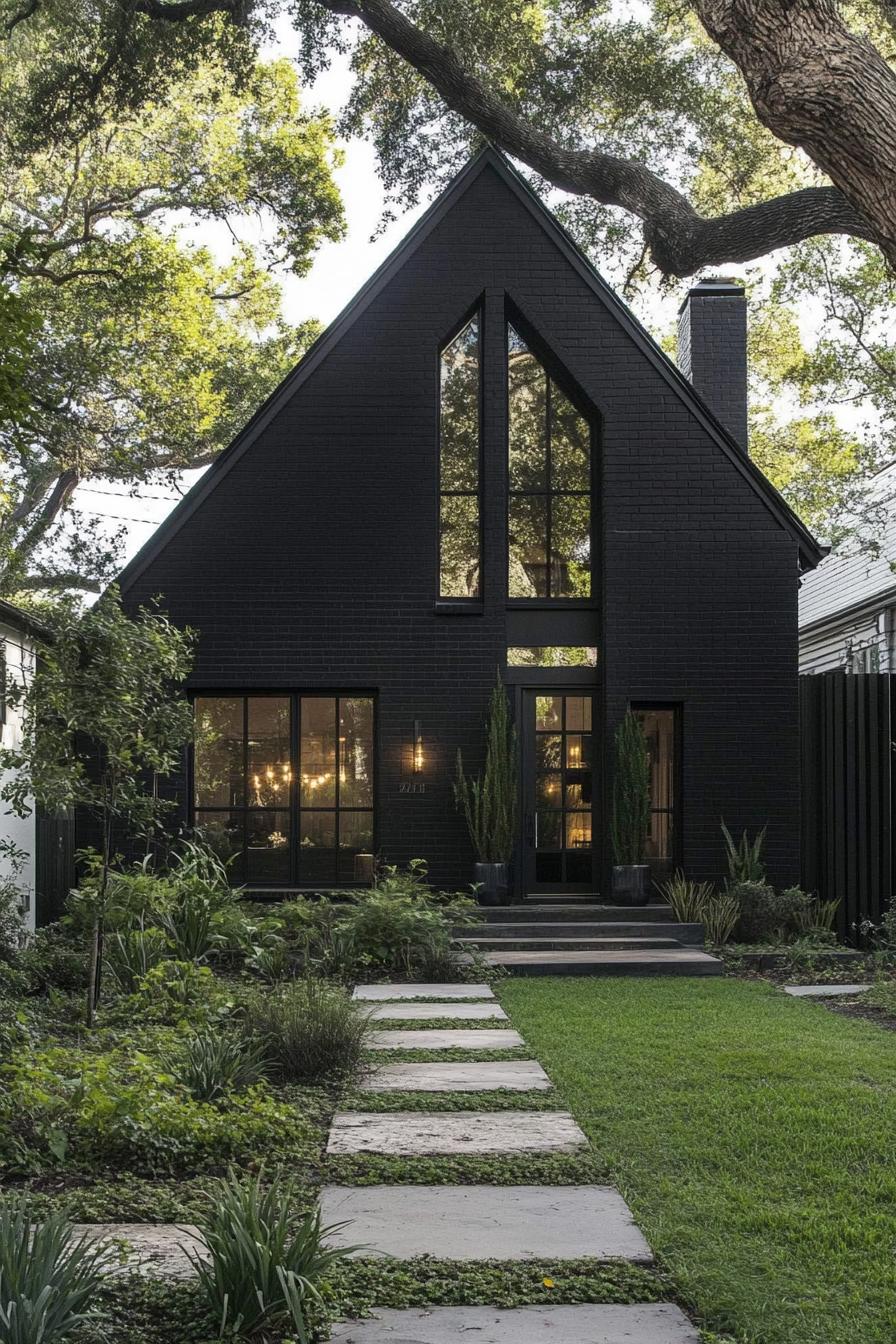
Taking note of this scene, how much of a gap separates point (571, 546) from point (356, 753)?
9.36 ft

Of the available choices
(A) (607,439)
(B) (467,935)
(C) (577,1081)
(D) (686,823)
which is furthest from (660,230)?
(C) (577,1081)

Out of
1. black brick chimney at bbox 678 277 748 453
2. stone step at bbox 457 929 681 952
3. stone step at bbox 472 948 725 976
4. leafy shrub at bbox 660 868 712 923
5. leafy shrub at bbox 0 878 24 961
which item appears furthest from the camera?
black brick chimney at bbox 678 277 748 453

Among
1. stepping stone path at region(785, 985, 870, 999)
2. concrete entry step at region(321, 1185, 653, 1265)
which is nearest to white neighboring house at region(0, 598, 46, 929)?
stepping stone path at region(785, 985, 870, 999)

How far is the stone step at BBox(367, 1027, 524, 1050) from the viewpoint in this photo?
6.73m

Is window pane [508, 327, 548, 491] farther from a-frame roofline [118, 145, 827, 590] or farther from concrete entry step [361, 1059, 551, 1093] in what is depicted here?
concrete entry step [361, 1059, 551, 1093]

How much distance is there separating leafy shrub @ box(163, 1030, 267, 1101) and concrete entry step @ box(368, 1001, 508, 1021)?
195 cm

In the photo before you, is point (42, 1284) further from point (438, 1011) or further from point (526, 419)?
point (526, 419)

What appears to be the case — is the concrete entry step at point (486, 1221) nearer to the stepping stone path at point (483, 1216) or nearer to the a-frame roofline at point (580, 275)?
the stepping stone path at point (483, 1216)

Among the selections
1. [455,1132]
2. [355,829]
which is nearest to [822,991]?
[355,829]

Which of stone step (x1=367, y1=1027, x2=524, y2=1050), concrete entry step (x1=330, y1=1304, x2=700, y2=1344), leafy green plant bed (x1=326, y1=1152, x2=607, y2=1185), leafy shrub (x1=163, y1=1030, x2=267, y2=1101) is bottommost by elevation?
stone step (x1=367, y1=1027, x2=524, y2=1050)

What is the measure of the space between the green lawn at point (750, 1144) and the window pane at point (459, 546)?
4.89 meters

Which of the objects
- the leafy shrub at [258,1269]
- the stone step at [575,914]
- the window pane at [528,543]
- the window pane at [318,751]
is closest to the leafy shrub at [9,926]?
the window pane at [318,751]

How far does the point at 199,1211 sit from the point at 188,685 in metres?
8.19

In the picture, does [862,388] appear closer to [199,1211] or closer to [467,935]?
[467,935]
